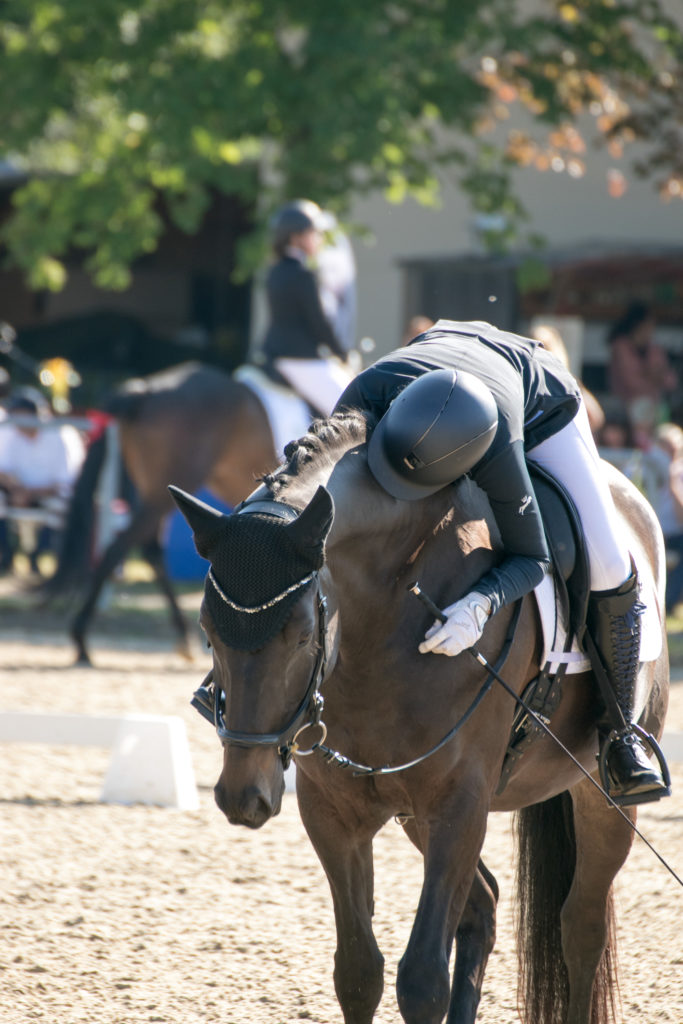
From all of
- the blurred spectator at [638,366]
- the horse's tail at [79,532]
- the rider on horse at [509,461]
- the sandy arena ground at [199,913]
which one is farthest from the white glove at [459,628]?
the blurred spectator at [638,366]

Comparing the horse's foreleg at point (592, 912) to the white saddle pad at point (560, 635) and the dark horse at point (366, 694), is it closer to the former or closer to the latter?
the dark horse at point (366, 694)

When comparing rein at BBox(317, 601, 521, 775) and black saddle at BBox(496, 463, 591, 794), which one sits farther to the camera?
black saddle at BBox(496, 463, 591, 794)

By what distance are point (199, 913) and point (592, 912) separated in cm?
147

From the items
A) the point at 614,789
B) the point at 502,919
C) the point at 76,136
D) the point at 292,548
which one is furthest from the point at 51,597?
the point at 76,136

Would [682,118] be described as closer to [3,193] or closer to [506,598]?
[3,193]

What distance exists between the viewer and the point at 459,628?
301cm

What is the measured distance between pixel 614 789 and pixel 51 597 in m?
7.35

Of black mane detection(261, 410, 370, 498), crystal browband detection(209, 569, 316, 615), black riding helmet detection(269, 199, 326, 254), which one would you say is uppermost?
black riding helmet detection(269, 199, 326, 254)

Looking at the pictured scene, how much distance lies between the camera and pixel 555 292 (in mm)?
15547

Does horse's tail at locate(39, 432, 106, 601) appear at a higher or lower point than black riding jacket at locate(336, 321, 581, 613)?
lower

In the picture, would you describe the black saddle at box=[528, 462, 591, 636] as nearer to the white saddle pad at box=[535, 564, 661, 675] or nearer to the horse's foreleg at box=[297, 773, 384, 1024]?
the white saddle pad at box=[535, 564, 661, 675]

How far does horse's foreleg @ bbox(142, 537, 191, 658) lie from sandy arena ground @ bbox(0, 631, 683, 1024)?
287 centimetres

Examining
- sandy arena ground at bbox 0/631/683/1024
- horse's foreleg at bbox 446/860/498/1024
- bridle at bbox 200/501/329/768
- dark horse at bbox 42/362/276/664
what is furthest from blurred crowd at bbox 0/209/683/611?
bridle at bbox 200/501/329/768

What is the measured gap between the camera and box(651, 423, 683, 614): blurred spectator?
1138cm
